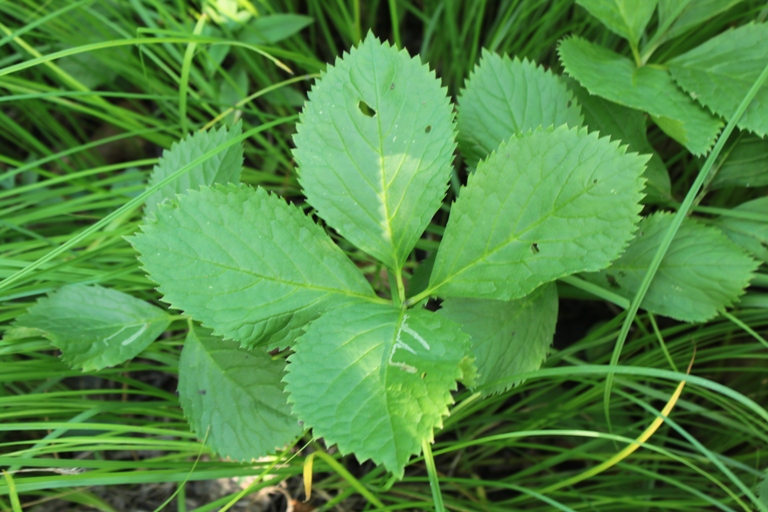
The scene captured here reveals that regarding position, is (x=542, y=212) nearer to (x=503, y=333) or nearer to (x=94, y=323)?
(x=503, y=333)

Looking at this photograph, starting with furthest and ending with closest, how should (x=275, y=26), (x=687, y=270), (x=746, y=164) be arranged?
(x=275, y=26), (x=746, y=164), (x=687, y=270)

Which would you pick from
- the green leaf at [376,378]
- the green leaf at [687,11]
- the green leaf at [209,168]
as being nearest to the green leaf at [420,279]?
the green leaf at [376,378]

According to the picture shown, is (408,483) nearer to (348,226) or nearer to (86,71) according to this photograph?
(348,226)

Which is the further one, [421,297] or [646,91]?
[646,91]

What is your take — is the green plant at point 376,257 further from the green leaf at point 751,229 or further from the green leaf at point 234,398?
the green leaf at point 751,229

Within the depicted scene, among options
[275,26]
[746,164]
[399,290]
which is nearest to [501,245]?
[399,290]

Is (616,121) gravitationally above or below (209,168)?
above
